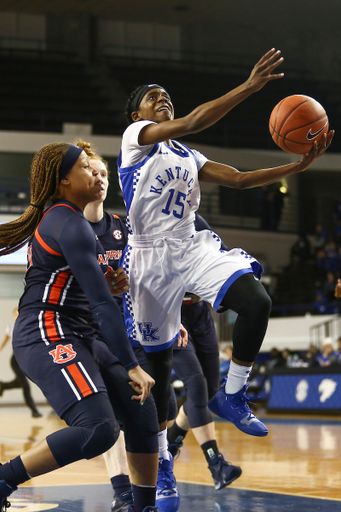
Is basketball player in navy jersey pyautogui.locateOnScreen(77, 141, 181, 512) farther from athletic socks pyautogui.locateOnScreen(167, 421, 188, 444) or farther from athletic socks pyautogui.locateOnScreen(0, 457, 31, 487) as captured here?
athletic socks pyautogui.locateOnScreen(167, 421, 188, 444)

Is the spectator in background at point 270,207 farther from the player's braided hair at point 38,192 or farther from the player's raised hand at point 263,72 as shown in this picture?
the player's braided hair at point 38,192

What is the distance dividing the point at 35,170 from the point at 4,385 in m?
9.71

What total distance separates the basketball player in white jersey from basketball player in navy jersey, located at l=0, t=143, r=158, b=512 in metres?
0.52

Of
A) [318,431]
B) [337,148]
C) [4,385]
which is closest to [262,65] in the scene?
[318,431]

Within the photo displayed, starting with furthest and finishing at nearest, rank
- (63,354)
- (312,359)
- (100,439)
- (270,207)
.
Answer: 1. (270,207)
2. (312,359)
3. (63,354)
4. (100,439)

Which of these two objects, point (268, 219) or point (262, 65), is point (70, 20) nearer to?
point (268, 219)

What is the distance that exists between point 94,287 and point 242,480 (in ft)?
9.85

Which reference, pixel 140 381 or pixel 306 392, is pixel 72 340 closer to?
pixel 140 381

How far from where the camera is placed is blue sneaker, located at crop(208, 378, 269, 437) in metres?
3.52

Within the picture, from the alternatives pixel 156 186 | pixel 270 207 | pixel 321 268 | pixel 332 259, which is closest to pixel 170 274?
pixel 156 186

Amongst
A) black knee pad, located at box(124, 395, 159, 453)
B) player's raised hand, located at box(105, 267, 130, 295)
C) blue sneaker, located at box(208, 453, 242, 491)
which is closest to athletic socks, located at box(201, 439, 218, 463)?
blue sneaker, located at box(208, 453, 242, 491)

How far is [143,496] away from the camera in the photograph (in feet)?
10.2

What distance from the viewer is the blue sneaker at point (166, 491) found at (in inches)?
152

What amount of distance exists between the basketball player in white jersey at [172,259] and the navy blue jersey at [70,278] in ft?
1.99
